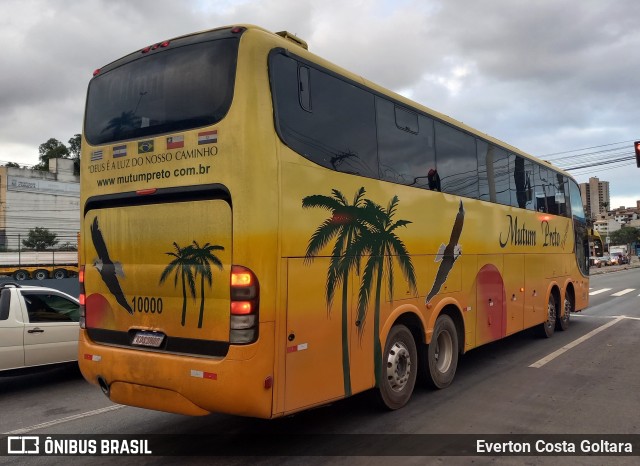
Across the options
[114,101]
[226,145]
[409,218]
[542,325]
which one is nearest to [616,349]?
[542,325]

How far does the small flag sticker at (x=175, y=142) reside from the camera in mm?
4734

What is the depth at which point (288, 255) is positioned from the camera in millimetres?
4570

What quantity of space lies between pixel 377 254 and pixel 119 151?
9.58ft

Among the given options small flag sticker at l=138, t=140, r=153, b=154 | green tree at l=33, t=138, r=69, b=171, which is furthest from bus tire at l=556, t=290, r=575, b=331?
green tree at l=33, t=138, r=69, b=171

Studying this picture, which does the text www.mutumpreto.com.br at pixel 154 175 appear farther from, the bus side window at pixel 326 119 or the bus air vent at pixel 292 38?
the bus air vent at pixel 292 38

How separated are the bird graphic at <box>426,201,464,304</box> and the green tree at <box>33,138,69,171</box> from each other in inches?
4153

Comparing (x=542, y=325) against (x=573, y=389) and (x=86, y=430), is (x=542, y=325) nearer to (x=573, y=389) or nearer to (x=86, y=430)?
(x=573, y=389)

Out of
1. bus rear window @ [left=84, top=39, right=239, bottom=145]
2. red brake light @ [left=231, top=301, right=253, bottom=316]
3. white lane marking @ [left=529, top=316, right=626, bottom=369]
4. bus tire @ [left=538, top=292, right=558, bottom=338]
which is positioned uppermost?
bus rear window @ [left=84, top=39, right=239, bottom=145]

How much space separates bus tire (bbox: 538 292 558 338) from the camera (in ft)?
37.1

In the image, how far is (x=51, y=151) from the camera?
100562 mm

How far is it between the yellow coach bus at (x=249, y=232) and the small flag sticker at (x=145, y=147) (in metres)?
0.01

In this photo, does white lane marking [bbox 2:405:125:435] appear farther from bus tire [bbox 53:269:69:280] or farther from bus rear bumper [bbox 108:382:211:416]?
bus tire [bbox 53:269:69:280]

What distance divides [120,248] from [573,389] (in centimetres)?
613

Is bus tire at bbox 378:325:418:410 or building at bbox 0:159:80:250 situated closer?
bus tire at bbox 378:325:418:410
